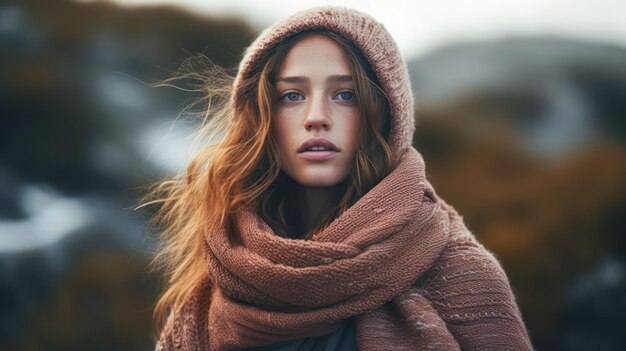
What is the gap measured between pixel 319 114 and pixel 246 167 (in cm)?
20

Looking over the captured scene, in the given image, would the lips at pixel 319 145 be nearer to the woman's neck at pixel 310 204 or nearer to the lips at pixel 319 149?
the lips at pixel 319 149

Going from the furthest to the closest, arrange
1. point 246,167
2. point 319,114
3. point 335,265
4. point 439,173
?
point 439,173 → point 246,167 → point 319,114 → point 335,265

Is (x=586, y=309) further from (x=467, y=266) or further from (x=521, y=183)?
(x=467, y=266)

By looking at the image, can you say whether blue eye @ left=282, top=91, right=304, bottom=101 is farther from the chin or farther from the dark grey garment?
the dark grey garment

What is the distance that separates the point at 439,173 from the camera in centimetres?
310

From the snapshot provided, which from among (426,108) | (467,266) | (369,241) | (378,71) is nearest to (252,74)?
(378,71)

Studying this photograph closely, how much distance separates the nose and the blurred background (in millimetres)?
1601

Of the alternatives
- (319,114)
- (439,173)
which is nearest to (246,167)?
(319,114)

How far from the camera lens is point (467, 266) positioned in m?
1.32

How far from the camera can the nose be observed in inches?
53.2

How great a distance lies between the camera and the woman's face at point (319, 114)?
53.8 inches

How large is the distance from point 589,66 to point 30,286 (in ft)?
7.95

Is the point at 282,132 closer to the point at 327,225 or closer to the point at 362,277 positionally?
the point at 327,225

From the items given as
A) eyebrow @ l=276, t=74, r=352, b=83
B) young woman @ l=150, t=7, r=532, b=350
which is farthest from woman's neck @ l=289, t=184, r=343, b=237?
eyebrow @ l=276, t=74, r=352, b=83
